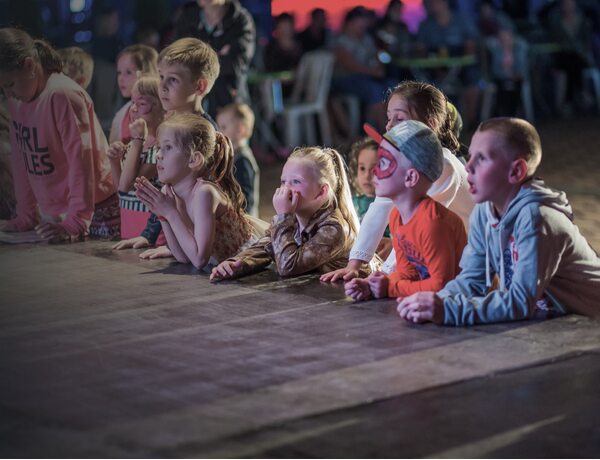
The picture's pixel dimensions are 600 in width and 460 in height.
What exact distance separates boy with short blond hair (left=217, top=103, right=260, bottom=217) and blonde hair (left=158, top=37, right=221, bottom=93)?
3.76 feet

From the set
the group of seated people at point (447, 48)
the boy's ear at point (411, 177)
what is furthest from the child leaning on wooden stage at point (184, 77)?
the group of seated people at point (447, 48)

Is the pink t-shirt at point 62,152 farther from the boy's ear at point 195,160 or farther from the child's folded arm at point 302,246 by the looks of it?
the child's folded arm at point 302,246

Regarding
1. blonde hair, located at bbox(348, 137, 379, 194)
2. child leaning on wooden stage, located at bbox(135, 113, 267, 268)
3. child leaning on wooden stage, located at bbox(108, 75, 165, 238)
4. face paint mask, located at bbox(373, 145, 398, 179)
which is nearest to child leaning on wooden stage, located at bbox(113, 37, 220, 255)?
child leaning on wooden stage, located at bbox(108, 75, 165, 238)

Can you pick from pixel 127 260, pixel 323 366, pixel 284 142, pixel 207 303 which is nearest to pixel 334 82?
pixel 284 142

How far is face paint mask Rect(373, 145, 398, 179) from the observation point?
443 centimetres

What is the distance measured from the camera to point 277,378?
144 inches

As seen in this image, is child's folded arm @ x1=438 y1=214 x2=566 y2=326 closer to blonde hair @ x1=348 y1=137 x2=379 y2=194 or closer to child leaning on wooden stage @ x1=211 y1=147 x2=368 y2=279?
child leaning on wooden stage @ x1=211 y1=147 x2=368 y2=279

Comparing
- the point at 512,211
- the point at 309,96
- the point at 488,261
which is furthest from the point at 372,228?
the point at 309,96

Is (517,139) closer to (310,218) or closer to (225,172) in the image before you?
(310,218)

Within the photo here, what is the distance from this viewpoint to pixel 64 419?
130 inches

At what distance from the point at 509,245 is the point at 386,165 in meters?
0.59

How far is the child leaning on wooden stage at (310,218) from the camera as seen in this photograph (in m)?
4.97

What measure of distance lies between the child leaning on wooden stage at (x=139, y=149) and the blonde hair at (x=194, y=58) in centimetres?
26

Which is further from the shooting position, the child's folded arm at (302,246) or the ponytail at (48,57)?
the ponytail at (48,57)
